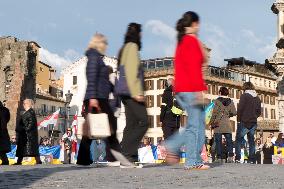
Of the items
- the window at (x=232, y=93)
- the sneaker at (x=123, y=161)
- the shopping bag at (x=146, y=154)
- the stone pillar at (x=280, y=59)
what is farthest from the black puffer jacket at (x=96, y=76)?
the window at (x=232, y=93)

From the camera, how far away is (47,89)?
337 ft

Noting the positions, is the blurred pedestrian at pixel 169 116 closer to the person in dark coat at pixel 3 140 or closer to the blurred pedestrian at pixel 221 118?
the blurred pedestrian at pixel 221 118

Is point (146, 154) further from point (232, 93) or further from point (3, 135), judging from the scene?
point (232, 93)

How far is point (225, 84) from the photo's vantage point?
350ft

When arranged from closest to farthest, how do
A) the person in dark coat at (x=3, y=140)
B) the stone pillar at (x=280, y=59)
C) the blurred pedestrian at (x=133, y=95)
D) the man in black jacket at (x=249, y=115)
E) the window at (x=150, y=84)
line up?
the blurred pedestrian at (x=133, y=95) → the man in black jacket at (x=249, y=115) → the person in dark coat at (x=3, y=140) → the stone pillar at (x=280, y=59) → the window at (x=150, y=84)

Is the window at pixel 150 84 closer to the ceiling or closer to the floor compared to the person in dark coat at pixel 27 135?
closer to the ceiling

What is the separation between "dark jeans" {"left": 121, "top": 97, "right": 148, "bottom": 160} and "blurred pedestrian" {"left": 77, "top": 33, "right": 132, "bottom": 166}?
0.81ft

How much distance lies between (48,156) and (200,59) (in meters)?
18.9

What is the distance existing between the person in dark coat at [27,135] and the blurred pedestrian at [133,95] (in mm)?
6443

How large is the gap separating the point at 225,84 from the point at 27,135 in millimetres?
91119

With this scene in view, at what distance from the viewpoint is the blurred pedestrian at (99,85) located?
35.9 feet

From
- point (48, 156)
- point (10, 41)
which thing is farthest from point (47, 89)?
point (48, 156)

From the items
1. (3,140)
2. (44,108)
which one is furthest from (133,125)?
(44,108)

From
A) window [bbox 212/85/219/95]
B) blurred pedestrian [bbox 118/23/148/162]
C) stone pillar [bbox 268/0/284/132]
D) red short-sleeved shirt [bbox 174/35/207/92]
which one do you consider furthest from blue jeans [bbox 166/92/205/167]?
window [bbox 212/85/219/95]
